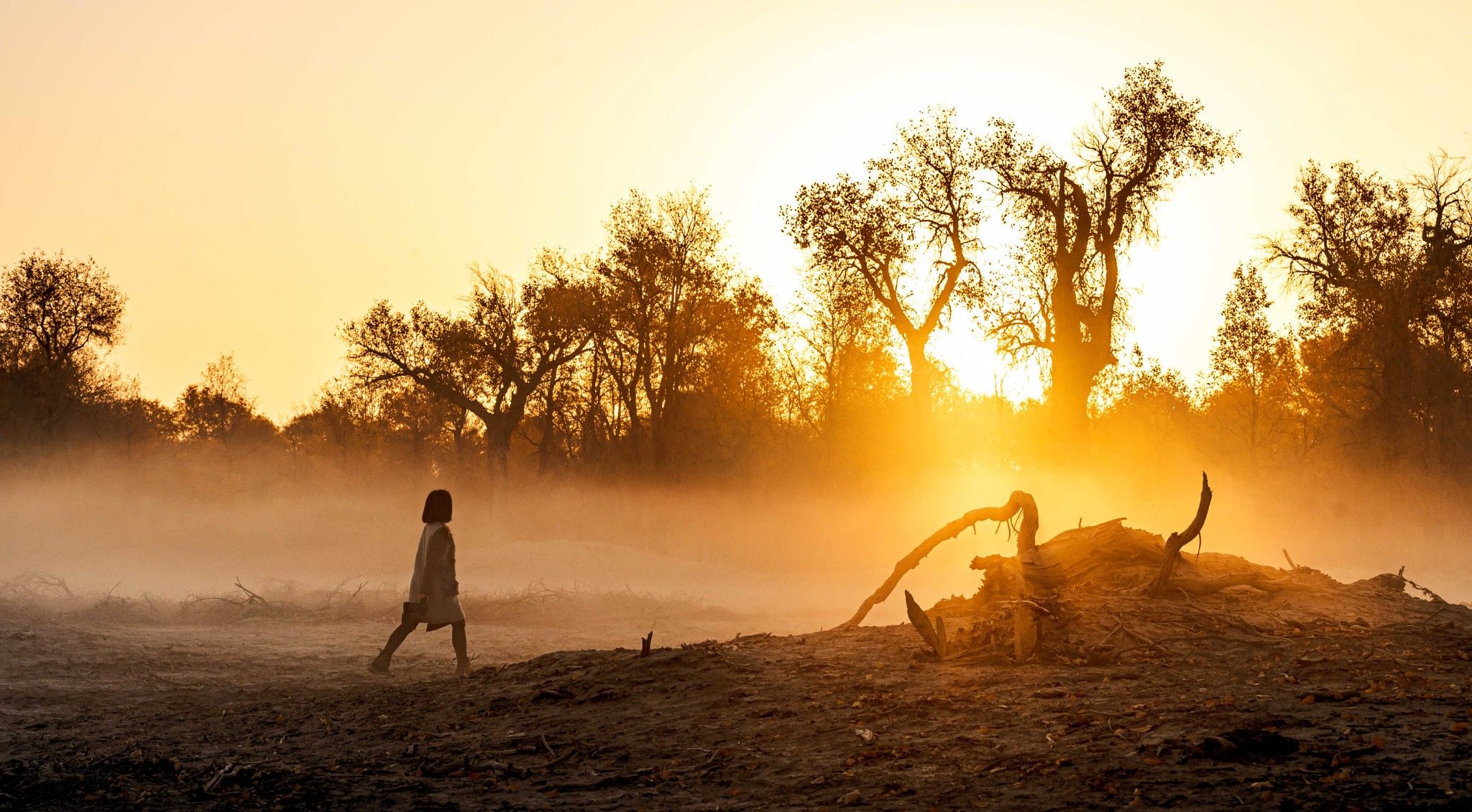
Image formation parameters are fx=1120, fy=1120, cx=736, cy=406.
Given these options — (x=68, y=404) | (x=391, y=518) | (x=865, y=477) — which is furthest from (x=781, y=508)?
(x=68, y=404)

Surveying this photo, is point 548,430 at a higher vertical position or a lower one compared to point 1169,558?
higher

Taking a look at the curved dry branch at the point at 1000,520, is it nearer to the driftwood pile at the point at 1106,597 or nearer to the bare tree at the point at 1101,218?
the driftwood pile at the point at 1106,597

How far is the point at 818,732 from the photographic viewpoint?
6.81m

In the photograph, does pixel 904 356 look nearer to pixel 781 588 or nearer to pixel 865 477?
pixel 865 477

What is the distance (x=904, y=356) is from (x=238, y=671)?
130 feet

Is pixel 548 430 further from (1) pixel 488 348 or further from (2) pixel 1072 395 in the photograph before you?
(2) pixel 1072 395

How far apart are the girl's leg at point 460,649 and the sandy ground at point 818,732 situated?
3.27ft

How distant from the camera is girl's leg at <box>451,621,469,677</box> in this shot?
37.3 ft

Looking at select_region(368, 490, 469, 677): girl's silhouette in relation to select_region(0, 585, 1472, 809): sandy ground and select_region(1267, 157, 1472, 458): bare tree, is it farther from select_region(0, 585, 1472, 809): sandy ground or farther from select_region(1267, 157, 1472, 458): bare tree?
select_region(1267, 157, 1472, 458): bare tree

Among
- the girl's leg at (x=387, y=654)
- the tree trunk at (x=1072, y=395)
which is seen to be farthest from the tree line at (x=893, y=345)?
the girl's leg at (x=387, y=654)

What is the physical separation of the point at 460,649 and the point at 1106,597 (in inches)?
254

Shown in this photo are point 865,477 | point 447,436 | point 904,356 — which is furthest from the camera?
point 447,436

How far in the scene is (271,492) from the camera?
69.2 metres

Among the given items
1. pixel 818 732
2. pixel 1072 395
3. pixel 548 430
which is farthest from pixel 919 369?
pixel 818 732
